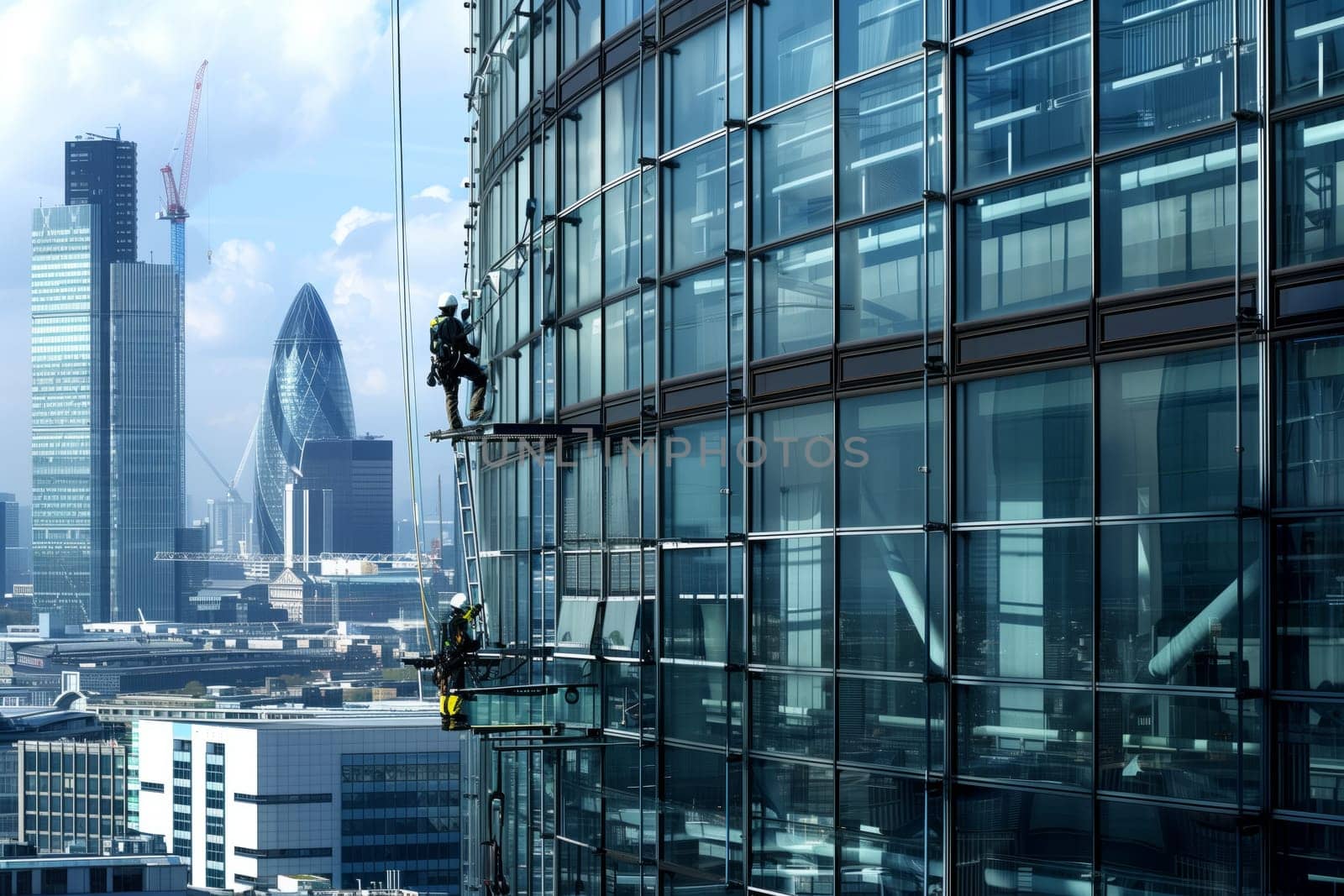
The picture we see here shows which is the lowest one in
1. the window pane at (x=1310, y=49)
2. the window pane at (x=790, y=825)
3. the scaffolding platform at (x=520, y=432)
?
the window pane at (x=790, y=825)

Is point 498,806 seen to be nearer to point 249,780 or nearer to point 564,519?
point 564,519

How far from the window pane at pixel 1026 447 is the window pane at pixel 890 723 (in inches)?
94.2

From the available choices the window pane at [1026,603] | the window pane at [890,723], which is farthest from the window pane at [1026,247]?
the window pane at [890,723]

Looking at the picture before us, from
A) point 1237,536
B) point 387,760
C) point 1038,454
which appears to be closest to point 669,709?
point 1038,454

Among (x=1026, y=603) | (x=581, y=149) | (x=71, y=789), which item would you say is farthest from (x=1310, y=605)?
(x=71, y=789)

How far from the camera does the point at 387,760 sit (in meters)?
142

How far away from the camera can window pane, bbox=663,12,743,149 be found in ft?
78.8

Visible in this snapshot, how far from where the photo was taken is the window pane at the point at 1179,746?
16.4 m

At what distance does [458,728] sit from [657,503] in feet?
18.6

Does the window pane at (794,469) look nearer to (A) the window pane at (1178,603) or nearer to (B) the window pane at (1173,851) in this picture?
(A) the window pane at (1178,603)

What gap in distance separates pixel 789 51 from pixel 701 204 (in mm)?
2928

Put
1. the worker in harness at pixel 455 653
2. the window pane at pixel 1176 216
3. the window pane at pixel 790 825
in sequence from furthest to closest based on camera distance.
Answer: the worker in harness at pixel 455 653 → the window pane at pixel 790 825 → the window pane at pixel 1176 216

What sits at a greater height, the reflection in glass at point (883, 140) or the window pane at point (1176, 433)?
the reflection in glass at point (883, 140)

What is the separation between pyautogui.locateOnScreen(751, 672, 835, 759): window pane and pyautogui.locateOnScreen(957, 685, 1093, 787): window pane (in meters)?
2.59
